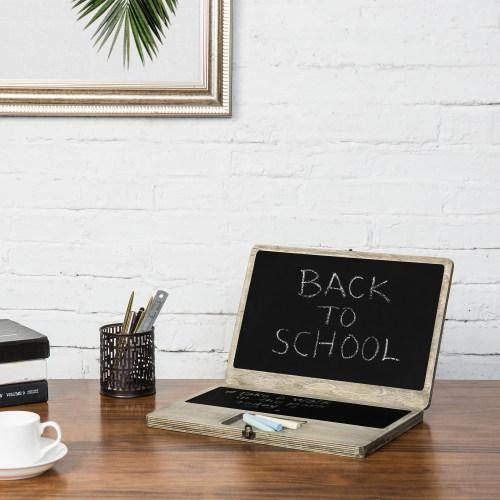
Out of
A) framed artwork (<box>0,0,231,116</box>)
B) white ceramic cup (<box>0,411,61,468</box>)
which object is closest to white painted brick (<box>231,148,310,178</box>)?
framed artwork (<box>0,0,231,116</box>)

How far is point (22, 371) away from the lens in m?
1.40

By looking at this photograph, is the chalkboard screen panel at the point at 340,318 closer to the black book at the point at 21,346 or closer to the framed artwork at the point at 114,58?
the black book at the point at 21,346

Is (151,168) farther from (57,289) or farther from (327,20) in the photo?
(327,20)

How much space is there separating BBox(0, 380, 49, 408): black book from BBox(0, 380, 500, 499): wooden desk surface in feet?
0.11

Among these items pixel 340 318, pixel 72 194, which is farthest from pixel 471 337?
pixel 72 194

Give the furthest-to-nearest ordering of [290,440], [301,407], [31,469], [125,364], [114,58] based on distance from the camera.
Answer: [114,58] → [125,364] → [301,407] → [290,440] → [31,469]

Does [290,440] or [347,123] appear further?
[347,123]

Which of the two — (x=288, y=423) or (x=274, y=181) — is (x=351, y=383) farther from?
(x=274, y=181)

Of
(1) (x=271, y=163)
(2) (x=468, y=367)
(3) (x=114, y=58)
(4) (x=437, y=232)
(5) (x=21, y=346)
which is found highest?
(3) (x=114, y=58)

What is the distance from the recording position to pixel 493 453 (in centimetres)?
117

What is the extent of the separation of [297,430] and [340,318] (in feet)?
0.84

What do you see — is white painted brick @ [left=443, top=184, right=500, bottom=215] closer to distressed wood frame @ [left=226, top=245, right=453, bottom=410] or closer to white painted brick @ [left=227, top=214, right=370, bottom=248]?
white painted brick @ [left=227, top=214, right=370, bottom=248]

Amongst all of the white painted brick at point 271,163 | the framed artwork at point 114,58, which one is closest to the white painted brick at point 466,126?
the white painted brick at point 271,163

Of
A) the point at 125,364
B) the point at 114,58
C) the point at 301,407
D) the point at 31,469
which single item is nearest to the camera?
the point at 31,469
